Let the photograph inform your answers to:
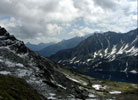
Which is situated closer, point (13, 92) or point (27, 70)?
point (13, 92)

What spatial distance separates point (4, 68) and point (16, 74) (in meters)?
5.63

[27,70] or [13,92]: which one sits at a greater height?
[27,70]

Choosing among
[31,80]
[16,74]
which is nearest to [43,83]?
[31,80]

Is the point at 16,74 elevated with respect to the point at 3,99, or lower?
elevated

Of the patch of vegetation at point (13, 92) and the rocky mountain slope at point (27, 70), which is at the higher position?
the rocky mountain slope at point (27, 70)

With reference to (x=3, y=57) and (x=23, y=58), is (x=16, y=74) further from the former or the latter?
(x=23, y=58)

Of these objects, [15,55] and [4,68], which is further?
[15,55]

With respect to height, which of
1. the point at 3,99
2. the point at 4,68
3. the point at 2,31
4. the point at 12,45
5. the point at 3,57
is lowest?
the point at 3,99

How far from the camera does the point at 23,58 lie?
84.9 metres

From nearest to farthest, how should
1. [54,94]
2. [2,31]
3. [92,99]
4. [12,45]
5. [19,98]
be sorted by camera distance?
[19,98] < [54,94] < [92,99] < [12,45] < [2,31]

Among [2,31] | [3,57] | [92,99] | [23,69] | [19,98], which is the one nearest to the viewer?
[19,98]

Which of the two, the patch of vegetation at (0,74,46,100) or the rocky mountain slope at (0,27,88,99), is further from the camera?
the rocky mountain slope at (0,27,88,99)

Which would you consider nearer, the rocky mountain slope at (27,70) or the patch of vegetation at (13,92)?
the patch of vegetation at (13,92)

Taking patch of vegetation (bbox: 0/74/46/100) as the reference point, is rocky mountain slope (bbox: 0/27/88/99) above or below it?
above
